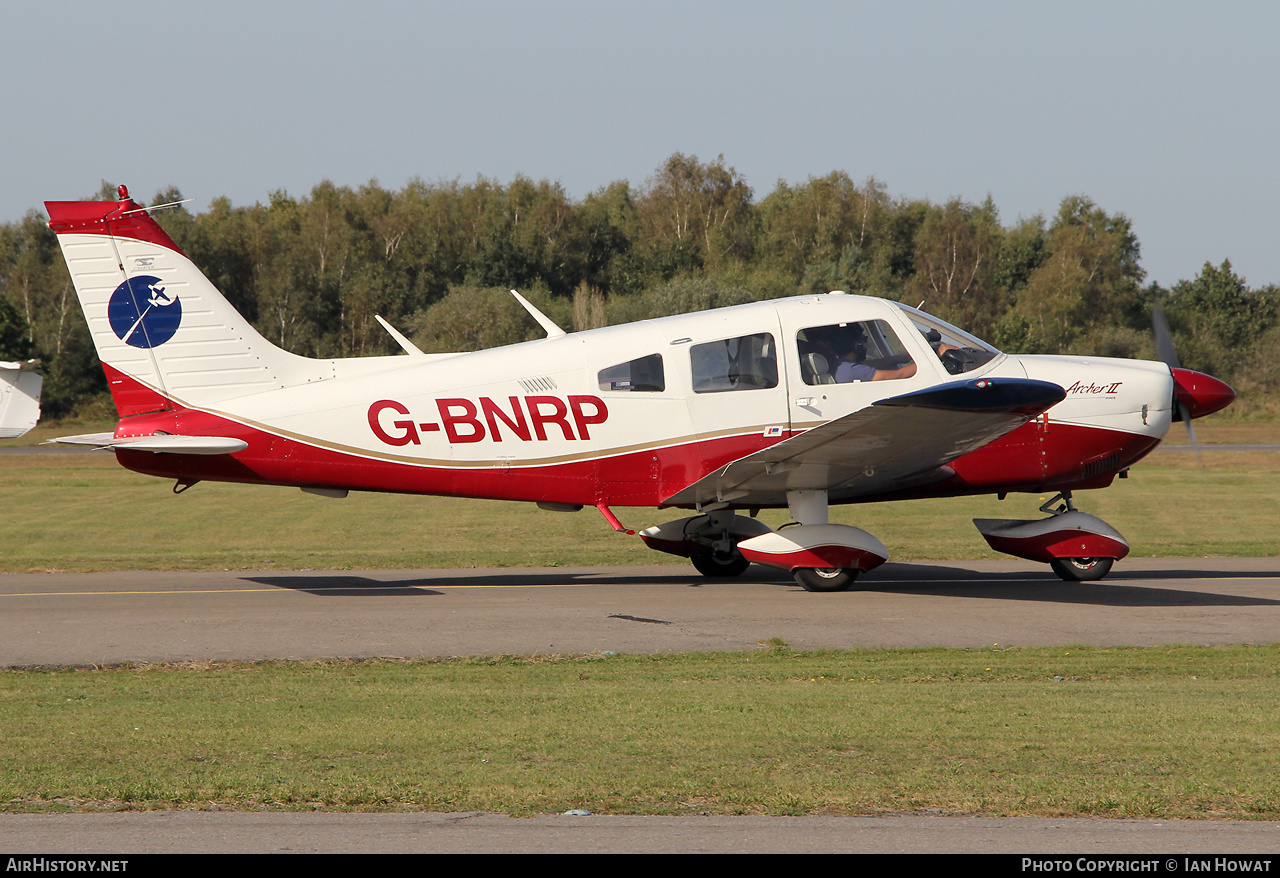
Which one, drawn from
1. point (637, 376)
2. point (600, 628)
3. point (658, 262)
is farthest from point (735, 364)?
point (658, 262)

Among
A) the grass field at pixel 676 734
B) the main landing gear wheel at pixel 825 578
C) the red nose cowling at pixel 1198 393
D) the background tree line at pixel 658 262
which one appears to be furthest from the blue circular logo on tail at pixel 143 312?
the background tree line at pixel 658 262

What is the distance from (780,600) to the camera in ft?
41.5

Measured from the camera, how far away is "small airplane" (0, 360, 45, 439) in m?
13.0

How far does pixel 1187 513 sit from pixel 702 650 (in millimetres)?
15615

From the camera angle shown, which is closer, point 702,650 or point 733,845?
point 733,845

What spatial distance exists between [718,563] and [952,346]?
13.2ft

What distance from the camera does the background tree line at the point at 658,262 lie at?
211ft

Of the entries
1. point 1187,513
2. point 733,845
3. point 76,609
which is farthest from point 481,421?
point 1187,513

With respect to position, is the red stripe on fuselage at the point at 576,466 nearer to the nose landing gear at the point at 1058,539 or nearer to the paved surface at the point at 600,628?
the nose landing gear at the point at 1058,539

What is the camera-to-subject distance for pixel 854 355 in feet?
42.3

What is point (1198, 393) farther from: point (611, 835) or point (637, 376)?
point (611, 835)

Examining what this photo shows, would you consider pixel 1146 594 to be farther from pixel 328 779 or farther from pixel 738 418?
pixel 328 779

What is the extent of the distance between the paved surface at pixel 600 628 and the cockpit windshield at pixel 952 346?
8.71 feet

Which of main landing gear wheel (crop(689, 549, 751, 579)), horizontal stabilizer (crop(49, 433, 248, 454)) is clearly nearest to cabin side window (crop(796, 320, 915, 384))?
main landing gear wheel (crop(689, 549, 751, 579))
